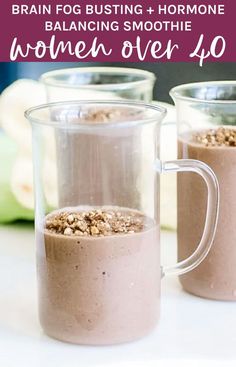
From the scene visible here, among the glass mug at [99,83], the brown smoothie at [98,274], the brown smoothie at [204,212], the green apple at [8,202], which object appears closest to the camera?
the brown smoothie at [98,274]

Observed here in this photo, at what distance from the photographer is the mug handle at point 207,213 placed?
3.62 ft

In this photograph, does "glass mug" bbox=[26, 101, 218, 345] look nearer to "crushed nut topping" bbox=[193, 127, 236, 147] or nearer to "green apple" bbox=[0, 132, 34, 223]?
"crushed nut topping" bbox=[193, 127, 236, 147]

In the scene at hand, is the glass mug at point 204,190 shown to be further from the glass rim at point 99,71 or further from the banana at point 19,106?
the banana at point 19,106

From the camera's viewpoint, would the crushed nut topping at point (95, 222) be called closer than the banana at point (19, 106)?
Yes

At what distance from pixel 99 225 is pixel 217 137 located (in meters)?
0.24

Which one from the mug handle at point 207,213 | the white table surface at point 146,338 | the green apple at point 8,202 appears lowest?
the white table surface at point 146,338

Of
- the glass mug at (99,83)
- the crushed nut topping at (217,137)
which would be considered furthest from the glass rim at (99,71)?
the crushed nut topping at (217,137)

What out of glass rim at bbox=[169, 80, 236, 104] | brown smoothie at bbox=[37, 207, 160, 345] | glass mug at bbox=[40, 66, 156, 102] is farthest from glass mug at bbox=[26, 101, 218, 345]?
glass mug at bbox=[40, 66, 156, 102]

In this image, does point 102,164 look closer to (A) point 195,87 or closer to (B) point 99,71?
(A) point 195,87

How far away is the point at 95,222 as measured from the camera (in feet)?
3.46

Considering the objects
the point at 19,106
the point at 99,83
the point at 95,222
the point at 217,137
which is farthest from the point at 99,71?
the point at 95,222

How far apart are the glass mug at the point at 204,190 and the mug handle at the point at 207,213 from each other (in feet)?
0.15

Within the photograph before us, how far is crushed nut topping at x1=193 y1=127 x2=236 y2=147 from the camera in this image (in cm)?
118

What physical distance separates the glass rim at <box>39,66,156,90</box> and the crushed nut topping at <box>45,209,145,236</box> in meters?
0.41
